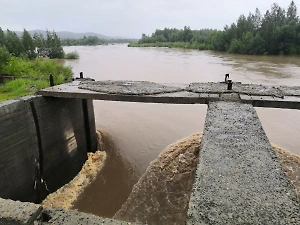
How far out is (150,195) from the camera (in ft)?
23.2

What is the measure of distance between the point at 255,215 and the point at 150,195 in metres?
5.03

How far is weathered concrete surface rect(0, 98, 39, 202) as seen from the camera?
5.79m

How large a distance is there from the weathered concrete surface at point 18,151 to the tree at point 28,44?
101 ft

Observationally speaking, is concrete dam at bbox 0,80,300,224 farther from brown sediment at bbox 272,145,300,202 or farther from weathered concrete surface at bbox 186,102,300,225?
brown sediment at bbox 272,145,300,202

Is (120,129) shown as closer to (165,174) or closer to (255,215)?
(165,174)

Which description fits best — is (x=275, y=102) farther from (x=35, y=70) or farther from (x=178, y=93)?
(x=35, y=70)

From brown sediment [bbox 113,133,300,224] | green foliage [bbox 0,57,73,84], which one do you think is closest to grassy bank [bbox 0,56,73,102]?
green foliage [bbox 0,57,73,84]

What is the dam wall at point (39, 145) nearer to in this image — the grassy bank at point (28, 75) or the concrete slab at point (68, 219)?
the concrete slab at point (68, 219)

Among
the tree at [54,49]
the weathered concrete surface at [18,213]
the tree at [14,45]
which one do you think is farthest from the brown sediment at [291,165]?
the tree at [54,49]

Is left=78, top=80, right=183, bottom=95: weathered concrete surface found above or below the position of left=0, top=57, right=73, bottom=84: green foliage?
above

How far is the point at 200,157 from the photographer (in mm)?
3320

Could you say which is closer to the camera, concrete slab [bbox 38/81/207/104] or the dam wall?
the dam wall

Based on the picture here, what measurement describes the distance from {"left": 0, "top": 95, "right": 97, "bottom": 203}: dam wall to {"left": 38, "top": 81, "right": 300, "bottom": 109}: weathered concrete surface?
737mm

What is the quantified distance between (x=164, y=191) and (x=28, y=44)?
33.5 metres
